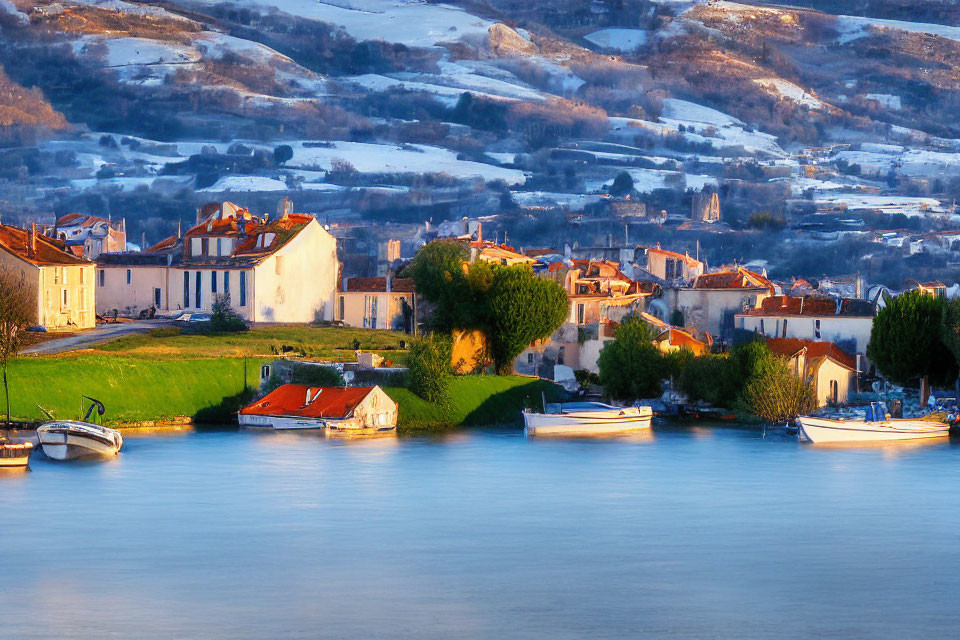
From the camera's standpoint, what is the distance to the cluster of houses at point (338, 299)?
4634cm

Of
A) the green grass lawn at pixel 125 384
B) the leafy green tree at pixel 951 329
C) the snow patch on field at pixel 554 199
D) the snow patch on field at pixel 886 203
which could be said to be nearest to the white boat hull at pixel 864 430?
the leafy green tree at pixel 951 329

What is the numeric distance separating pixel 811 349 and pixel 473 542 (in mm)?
25097

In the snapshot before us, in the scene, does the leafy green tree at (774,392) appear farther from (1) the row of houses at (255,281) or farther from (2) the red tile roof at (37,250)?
(2) the red tile roof at (37,250)

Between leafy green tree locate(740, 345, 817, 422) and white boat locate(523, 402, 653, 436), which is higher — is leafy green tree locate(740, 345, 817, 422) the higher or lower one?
the higher one

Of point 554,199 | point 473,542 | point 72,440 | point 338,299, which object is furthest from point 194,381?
point 554,199

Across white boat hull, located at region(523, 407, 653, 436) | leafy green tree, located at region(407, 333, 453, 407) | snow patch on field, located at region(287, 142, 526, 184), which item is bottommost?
white boat hull, located at region(523, 407, 653, 436)

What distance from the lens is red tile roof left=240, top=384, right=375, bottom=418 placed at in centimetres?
3856

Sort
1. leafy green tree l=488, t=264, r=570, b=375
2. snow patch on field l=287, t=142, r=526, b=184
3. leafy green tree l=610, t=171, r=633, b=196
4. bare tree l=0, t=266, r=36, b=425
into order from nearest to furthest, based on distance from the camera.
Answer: bare tree l=0, t=266, r=36, b=425, leafy green tree l=488, t=264, r=570, b=375, leafy green tree l=610, t=171, r=633, b=196, snow patch on field l=287, t=142, r=526, b=184

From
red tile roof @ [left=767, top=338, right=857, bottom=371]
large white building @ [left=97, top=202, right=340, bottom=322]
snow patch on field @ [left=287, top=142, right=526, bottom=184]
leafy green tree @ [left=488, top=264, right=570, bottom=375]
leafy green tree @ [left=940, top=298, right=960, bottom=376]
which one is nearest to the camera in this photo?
leafy green tree @ [left=940, top=298, right=960, bottom=376]

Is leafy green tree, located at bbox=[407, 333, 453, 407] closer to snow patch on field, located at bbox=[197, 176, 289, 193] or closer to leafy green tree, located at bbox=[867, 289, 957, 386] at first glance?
leafy green tree, located at bbox=[867, 289, 957, 386]

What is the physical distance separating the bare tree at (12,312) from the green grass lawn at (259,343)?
207cm

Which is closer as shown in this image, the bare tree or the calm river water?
the calm river water

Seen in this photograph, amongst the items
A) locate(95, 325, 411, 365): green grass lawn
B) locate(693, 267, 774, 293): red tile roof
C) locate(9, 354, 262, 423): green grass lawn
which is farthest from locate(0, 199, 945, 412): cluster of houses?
locate(9, 354, 262, 423): green grass lawn

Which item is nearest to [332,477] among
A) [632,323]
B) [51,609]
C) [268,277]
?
[51,609]
